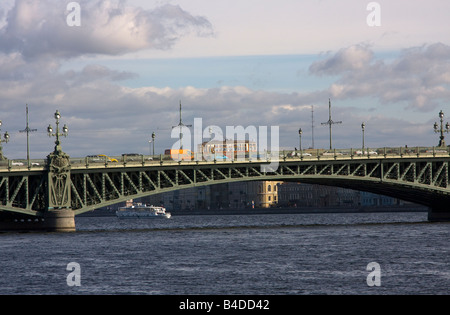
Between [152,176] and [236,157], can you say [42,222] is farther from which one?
[236,157]

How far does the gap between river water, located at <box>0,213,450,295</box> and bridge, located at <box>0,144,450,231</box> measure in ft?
12.3

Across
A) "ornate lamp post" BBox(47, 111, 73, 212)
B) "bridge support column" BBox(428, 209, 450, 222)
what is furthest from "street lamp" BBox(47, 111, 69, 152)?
"bridge support column" BBox(428, 209, 450, 222)

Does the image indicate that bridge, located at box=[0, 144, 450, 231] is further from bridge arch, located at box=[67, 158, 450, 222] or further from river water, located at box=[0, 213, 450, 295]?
river water, located at box=[0, 213, 450, 295]

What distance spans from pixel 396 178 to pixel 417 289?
217 feet

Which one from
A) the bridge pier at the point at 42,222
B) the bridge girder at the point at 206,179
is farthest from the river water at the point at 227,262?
the bridge girder at the point at 206,179

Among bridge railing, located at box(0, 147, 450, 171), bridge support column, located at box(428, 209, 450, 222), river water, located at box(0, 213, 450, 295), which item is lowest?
river water, located at box(0, 213, 450, 295)

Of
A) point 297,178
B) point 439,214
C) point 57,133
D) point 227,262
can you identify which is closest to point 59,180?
point 57,133

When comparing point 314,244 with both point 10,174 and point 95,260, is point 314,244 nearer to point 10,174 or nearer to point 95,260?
point 95,260

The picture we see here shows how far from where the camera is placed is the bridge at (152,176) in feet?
312

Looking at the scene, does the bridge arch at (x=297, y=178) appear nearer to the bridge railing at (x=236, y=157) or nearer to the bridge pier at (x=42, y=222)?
the bridge railing at (x=236, y=157)

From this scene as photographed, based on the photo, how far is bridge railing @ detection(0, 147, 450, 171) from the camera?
9600 cm

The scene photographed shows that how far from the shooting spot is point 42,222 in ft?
322

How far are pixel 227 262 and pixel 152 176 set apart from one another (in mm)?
39794

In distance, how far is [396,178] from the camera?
113562 mm
